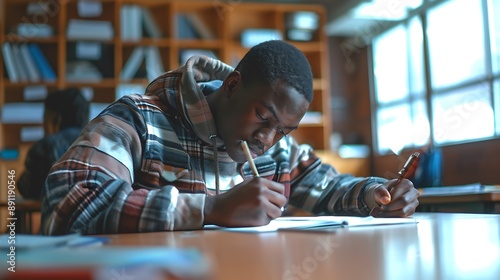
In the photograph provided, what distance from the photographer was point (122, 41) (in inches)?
192

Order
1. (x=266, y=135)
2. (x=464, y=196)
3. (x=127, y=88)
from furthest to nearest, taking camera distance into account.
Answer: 1. (x=127, y=88)
2. (x=464, y=196)
3. (x=266, y=135)

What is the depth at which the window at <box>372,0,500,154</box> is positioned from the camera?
405 centimetres

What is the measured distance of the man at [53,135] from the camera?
265 cm

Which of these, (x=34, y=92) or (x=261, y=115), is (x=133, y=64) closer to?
(x=34, y=92)

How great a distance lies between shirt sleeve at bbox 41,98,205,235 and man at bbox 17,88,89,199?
1.67m

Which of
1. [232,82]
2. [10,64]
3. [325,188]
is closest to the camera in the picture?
[232,82]

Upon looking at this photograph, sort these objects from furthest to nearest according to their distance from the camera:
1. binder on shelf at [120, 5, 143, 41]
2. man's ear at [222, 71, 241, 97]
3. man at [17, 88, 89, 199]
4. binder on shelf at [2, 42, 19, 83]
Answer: binder on shelf at [120, 5, 143, 41] → binder on shelf at [2, 42, 19, 83] → man at [17, 88, 89, 199] → man's ear at [222, 71, 241, 97]

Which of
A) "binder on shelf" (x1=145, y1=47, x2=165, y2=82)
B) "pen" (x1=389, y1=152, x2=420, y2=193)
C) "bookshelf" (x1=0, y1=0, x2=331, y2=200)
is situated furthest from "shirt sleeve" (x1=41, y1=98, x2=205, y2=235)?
"binder on shelf" (x1=145, y1=47, x2=165, y2=82)

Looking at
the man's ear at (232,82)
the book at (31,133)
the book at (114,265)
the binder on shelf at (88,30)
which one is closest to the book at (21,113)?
the book at (31,133)

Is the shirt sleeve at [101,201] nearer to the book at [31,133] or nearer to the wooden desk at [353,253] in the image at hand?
the wooden desk at [353,253]

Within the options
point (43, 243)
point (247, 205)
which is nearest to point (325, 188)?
point (247, 205)

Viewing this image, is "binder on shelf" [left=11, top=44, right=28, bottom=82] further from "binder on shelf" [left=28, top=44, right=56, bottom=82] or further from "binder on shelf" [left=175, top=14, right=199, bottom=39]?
"binder on shelf" [left=175, top=14, right=199, bottom=39]

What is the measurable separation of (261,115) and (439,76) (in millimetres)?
3778

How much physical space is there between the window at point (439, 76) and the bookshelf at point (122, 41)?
0.67 metres
